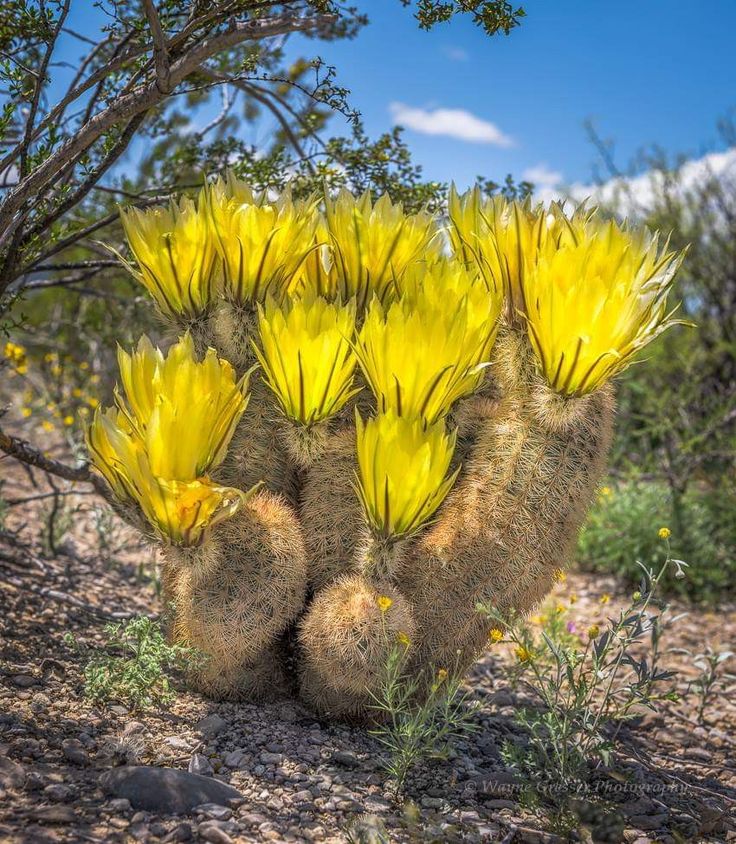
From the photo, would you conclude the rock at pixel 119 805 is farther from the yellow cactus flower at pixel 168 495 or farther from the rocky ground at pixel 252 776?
the yellow cactus flower at pixel 168 495

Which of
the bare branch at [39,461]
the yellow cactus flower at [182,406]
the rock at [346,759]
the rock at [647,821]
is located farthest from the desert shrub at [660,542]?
the yellow cactus flower at [182,406]

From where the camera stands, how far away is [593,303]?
2.01 meters

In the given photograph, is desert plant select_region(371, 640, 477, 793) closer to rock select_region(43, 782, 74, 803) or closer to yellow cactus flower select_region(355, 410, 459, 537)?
yellow cactus flower select_region(355, 410, 459, 537)

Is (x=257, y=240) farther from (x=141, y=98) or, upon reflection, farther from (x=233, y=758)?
(x=233, y=758)

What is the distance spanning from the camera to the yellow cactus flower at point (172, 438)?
6.51ft

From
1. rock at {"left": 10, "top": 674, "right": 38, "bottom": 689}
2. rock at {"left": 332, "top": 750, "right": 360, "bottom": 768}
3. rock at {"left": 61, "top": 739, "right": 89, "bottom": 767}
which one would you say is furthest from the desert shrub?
rock at {"left": 61, "top": 739, "right": 89, "bottom": 767}

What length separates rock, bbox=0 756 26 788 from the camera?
1.82 m

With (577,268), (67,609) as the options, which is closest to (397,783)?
(577,268)

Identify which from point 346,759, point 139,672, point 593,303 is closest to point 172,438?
point 139,672

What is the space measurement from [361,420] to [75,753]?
99 cm

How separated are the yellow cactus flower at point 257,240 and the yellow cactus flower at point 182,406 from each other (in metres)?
0.25

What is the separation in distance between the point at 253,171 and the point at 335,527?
144 cm

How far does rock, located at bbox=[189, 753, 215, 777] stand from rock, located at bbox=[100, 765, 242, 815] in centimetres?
9

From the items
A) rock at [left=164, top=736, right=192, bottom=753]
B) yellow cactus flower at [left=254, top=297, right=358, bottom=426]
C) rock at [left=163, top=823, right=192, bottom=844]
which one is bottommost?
rock at [left=163, top=823, right=192, bottom=844]
